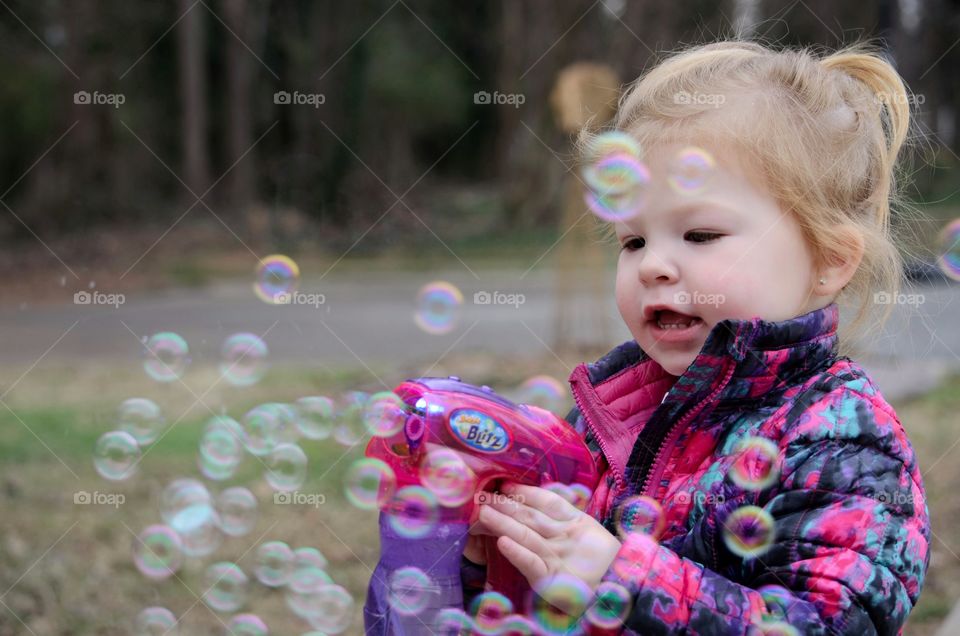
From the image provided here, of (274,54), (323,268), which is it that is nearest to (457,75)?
(274,54)

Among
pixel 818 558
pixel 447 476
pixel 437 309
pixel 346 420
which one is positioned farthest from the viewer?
pixel 437 309

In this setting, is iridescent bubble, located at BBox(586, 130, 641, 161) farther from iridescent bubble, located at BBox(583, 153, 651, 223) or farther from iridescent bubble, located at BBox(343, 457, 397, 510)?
iridescent bubble, located at BBox(343, 457, 397, 510)

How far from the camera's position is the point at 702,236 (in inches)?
53.6

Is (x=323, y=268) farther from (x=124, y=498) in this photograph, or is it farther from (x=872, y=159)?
(x=872, y=159)

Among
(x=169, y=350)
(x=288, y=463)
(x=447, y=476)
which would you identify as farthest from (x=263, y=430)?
(x=447, y=476)

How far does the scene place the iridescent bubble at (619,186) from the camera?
143 cm

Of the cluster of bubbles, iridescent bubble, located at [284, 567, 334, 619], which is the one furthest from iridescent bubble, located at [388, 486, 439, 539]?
iridescent bubble, located at [284, 567, 334, 619]

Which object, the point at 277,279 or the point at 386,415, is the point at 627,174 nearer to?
the point at 386,415

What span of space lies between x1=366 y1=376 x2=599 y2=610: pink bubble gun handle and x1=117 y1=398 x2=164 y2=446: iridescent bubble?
1516mm

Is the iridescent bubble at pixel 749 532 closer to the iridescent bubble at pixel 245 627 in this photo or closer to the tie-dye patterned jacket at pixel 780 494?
the tie-dye patterned jacket at pixel 780 494

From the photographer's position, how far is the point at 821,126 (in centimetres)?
145

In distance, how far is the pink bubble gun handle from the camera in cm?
132

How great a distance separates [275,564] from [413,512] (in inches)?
44.3

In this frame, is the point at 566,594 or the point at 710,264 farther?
the point at 710,264
